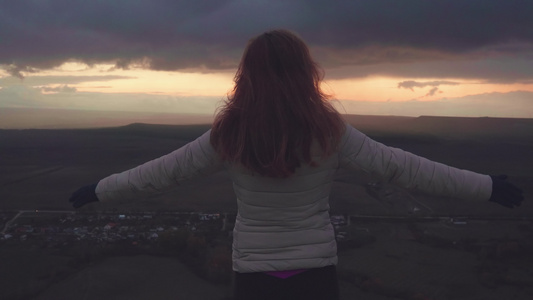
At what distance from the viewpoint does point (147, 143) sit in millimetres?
12125

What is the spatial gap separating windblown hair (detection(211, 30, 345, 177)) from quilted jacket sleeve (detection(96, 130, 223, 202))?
0.19 ft

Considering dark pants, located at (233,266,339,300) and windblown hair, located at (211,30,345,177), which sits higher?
windblown hair, located at (211,30,345,177)

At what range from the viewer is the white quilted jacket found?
169cm

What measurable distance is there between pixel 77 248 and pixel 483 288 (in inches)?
149

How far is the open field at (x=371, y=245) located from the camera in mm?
4379

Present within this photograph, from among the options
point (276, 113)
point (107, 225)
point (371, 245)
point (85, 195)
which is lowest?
point (371, 245)

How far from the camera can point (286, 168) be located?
161 centimetres

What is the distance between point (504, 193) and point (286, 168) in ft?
2.61

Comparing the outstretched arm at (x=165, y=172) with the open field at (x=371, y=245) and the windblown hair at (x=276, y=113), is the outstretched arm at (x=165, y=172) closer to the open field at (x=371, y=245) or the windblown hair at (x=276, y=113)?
the windblown hair at (x=276, y=113)

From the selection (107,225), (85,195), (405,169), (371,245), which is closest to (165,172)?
(85,195)

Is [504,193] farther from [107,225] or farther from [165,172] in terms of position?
[107,225]

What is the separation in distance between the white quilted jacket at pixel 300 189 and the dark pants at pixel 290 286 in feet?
0.12

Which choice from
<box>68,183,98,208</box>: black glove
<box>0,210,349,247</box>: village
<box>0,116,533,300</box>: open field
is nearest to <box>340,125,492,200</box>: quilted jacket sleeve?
<box>0,116,533,300</box>: open field

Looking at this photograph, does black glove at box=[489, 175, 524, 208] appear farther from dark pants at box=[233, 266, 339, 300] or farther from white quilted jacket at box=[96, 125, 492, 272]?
dark pants at box=[233, 266, 339, 300]
